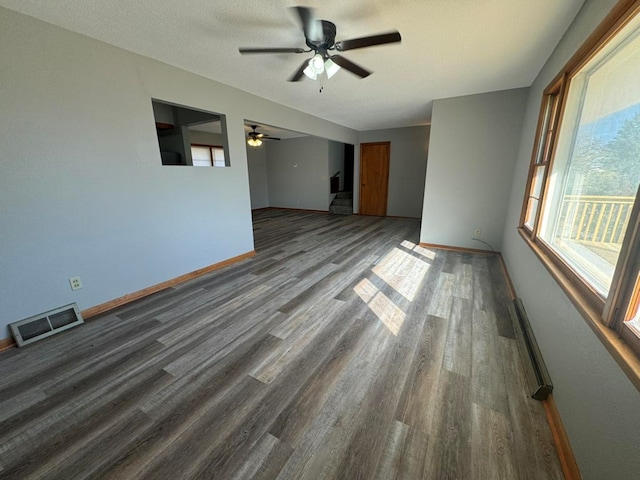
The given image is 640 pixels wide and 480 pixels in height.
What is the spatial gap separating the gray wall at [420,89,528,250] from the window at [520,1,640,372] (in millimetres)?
1375

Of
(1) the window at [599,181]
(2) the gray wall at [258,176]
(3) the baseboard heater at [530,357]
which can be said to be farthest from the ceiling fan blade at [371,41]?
(2) the gray wall at [258,176]

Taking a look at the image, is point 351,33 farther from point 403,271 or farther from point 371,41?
point 403,271

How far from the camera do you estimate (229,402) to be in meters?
1.49

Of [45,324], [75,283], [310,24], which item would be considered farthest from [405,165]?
[45,324]

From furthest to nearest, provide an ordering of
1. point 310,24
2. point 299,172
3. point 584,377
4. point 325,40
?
point 299,172 → point 325,40 → point 310,24 → point 584,377

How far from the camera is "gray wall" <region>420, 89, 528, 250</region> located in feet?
11.9

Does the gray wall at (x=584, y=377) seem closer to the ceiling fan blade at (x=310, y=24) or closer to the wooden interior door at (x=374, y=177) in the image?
the ceiling fan blade at (x=310, y=24)

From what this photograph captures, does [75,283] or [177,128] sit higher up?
[177,128]

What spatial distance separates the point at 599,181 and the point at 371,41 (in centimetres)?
172

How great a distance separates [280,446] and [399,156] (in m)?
6.94

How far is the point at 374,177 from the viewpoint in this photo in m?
7.31

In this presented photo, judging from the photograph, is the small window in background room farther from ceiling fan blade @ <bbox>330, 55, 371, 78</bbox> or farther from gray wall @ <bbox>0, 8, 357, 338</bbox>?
ceiling fan blade @ <bbox>330, 55, 371, 78</bbox>

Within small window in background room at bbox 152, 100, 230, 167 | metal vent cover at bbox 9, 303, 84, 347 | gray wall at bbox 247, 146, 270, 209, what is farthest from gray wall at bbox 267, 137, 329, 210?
metal vent cover at bbox 9, 303, 84, 347

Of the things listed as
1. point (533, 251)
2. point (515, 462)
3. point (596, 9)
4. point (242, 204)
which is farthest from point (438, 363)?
point (242, 204)
